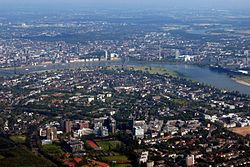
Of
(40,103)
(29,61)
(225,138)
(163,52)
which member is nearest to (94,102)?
(40,103)

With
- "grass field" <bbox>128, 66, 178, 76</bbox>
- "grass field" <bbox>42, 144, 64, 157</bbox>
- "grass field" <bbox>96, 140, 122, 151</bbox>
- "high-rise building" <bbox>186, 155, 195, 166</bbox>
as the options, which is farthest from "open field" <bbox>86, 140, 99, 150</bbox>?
"grass field" <bbox>128, 66, 178, 76</bbox>

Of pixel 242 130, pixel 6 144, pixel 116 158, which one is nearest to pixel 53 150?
pixel 6 144

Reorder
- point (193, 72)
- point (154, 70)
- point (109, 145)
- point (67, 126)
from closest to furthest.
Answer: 1. point (109, 145)
2. point (67, 126)
3. point (193, 72)
4. point (154, 70)

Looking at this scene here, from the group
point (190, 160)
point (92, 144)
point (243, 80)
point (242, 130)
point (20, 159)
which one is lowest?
point (243, 80)

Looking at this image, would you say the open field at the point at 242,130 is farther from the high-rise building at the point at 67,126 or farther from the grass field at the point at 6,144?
the grass field at the point at 6,144

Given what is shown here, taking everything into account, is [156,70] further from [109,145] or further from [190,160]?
[190,160]

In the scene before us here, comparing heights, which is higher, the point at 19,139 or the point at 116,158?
the point at 116,158

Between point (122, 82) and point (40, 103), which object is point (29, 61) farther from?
point (40, 103)
